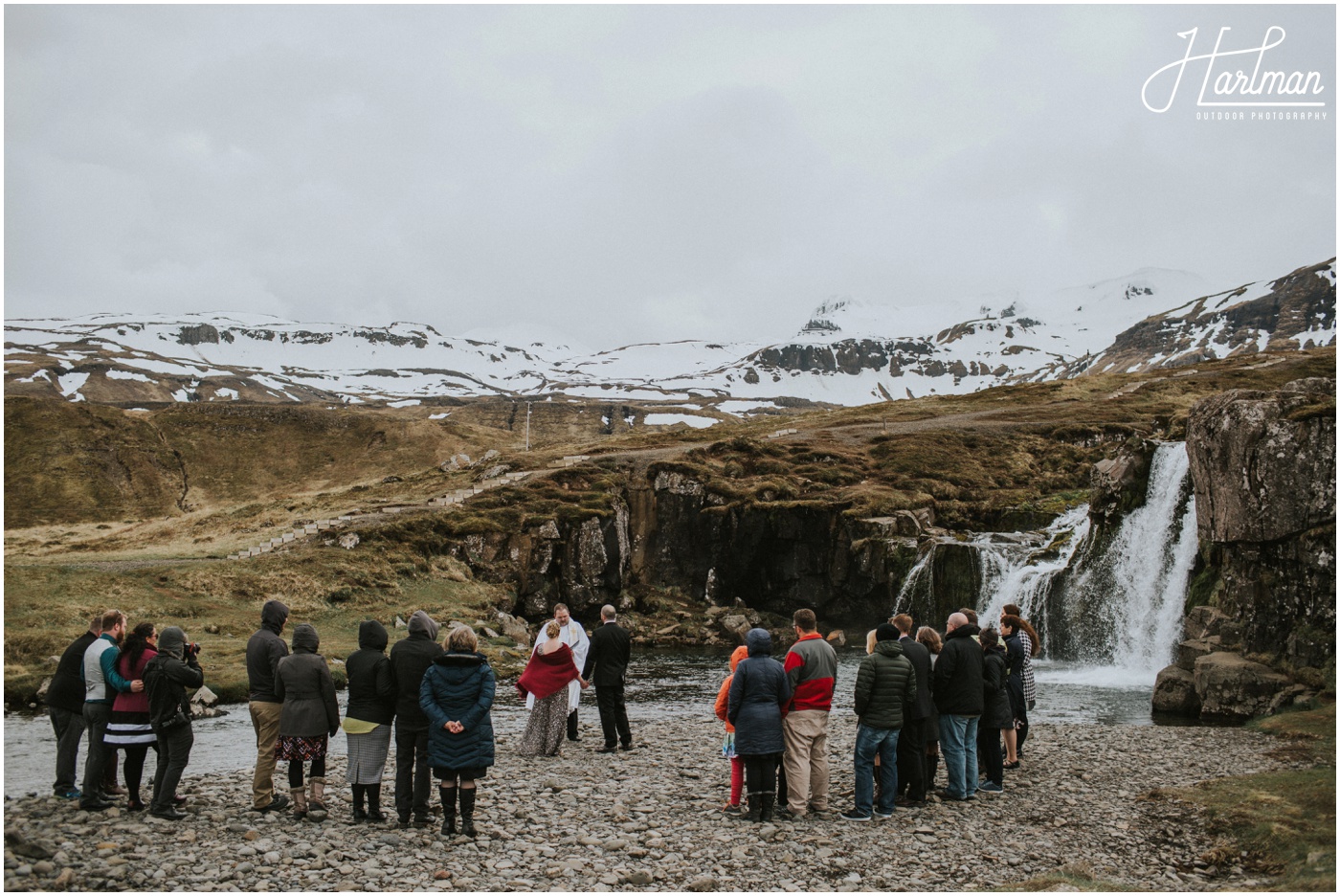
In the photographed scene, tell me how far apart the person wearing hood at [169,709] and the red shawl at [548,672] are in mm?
6955

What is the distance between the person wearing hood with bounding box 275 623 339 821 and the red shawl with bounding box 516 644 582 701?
552 cm

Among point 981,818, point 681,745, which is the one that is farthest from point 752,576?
point 981,818

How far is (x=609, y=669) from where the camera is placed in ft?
64.8

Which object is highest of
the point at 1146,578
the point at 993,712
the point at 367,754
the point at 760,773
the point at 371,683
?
the point at 1146,578

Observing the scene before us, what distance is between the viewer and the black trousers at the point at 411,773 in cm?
1341

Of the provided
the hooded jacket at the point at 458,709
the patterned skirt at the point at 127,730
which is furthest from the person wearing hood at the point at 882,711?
the patterned skirt at the point at 127,730

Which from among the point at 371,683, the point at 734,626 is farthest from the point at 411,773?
the point at 734,626

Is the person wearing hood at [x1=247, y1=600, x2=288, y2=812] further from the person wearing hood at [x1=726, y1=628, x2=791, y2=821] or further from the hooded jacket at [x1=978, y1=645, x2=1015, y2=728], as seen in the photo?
the hooded jacket at [x1=978, y1=645, x2=1015, y2=728]

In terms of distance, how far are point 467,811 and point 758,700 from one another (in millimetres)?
4893

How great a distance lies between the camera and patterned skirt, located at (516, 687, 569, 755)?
1936 centimetres

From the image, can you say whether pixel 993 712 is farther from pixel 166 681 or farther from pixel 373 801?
pixel 166 681

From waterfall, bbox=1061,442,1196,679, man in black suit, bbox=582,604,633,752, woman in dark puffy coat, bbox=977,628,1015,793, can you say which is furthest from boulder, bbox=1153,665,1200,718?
man in black suit, bbox=582,604,633,752

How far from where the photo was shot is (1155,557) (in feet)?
129

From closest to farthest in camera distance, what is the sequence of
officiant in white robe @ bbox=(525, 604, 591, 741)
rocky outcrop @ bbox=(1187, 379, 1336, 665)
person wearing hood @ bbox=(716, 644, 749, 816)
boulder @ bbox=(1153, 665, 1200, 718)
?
person wearing hood @ bbox=(716, 644, 749, 816) < officiant in white robe @ bbox=(525, 604, 591, 741) < rocky outcrop @ bbox=(1187, 379, 1336, 665) < boulder @ bbox=(1153, 665, 1200, 718)
